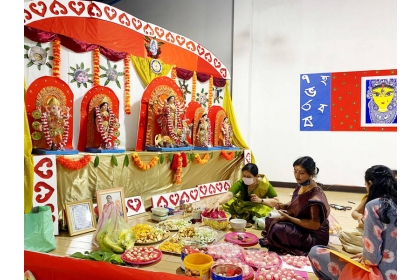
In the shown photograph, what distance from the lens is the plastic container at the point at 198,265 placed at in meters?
2.20

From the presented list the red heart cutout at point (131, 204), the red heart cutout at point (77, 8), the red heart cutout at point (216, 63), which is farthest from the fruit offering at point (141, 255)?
the red heart cutout at point (216, 63)

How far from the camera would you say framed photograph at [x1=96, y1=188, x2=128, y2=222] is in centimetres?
367

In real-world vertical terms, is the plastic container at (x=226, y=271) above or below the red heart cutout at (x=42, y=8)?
below

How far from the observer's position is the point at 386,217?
1655 millimetres

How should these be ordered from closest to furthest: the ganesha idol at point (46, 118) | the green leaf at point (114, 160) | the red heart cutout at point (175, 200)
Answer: the ganesha idol at point (46, 118) < the green leaf at point (114, 160) < the red heart cutout at point (175, 200)

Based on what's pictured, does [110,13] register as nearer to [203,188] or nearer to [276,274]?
[203,188]

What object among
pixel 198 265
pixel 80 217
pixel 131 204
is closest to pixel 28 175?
pixel 80 217

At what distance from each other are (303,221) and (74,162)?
8.44ft

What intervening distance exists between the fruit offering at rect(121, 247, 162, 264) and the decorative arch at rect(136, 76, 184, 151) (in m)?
2.40

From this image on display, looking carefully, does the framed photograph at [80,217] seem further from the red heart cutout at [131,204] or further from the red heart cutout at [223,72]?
the red heart cutout at [223,72]

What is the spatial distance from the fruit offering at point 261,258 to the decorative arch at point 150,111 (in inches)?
110

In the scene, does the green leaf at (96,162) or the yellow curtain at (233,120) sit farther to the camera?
the yellow curtain at (233,120)

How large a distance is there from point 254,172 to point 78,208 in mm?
2086

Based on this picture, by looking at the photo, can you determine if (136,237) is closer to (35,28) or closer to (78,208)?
(78,208)
